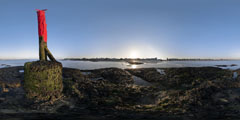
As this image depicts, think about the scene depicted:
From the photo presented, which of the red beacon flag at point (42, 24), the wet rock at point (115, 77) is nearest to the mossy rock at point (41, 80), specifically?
the red beacon flag at point (42, 24)

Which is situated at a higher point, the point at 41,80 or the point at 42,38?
the point at 42,38

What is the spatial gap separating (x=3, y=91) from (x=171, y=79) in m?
16.6

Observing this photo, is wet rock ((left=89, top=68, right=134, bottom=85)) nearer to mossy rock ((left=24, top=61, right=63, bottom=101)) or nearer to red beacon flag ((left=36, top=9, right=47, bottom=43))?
mossy rock ((left=24, top=61, right=63, bottom=101))

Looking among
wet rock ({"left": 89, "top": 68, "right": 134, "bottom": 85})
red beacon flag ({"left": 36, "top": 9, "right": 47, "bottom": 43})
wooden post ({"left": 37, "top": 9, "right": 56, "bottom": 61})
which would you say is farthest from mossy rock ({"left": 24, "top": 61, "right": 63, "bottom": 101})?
wet rock ({"left": 89, "top": 68, "right": 134, "bottom": 85})

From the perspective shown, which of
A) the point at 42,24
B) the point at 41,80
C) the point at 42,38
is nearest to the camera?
the point at 41,80

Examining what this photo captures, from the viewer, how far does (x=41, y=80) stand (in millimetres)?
6785

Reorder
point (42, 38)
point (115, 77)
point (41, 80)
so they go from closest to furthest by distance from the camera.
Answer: point (41, 80) → point (42, 38) → point (115, 77)

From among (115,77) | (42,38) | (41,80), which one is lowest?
(115,77)

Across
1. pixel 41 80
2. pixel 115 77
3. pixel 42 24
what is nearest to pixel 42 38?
pixel 42 24

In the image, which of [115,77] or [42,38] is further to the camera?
[115,77]

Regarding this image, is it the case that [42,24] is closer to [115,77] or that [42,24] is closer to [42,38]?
[42,38]

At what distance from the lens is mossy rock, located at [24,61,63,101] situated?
22.1 feet

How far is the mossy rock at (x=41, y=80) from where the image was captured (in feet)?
22.1

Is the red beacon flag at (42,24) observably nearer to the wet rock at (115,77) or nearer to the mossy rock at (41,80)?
the mossy rock at (41,80)
